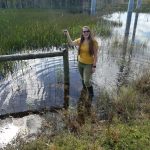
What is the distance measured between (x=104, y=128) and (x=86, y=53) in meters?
2.60

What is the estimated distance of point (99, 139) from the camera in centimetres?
542

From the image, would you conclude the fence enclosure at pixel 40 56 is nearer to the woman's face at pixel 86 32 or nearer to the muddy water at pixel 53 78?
the muddy water at pixel 53 78

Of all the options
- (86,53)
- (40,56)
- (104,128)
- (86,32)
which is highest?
(86,32)

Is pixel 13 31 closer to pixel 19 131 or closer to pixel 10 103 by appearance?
pixel 10 103

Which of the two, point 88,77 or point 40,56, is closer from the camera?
point 40,56

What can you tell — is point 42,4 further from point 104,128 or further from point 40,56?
point 104,128

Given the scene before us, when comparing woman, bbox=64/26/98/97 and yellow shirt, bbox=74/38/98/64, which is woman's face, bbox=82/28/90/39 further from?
yellow shirt, bbox=74/38/98/64

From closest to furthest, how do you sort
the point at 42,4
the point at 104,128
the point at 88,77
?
the point at 104,128, the point at 88,77, the point at 42,4

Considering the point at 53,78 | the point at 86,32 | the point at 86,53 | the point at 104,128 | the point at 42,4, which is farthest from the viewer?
the point at 42,4

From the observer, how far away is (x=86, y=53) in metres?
7.82

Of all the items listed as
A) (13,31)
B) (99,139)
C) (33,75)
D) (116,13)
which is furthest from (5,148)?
(116,13)

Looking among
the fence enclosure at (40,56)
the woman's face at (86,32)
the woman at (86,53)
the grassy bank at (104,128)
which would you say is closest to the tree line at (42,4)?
the fence enclosure at (40,56)

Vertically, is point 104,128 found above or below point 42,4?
above

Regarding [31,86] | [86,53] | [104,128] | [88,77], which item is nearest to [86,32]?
[86,53]
